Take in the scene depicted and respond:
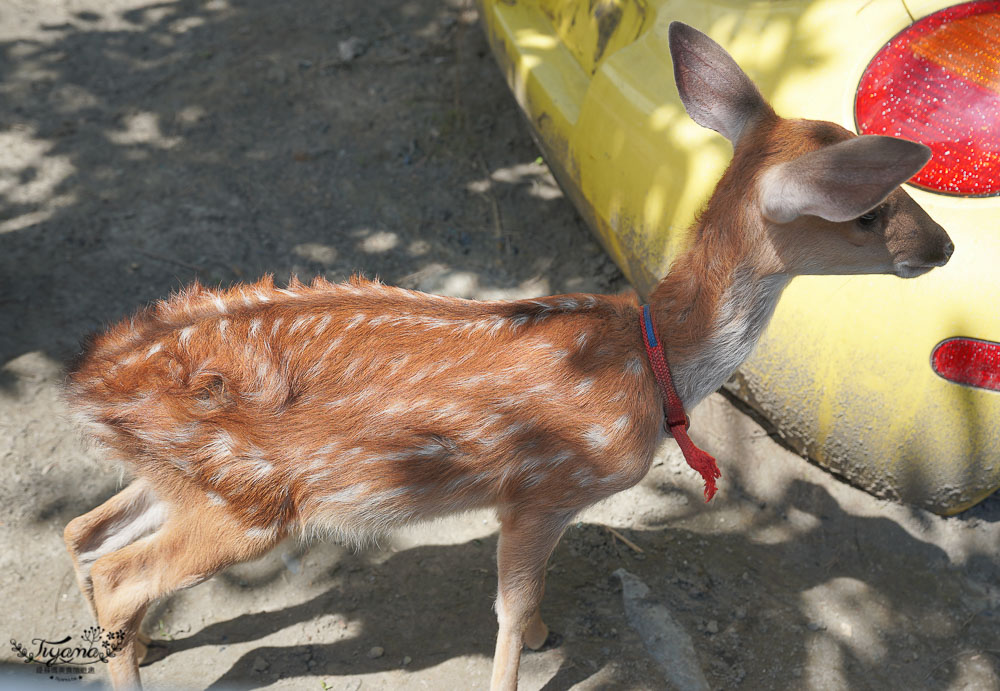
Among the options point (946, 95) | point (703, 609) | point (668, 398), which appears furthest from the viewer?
point (703, 609)

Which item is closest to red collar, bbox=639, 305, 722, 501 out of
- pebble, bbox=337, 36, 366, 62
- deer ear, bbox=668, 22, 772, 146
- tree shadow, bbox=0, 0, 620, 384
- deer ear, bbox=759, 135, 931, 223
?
deer ear, bbox=759, 135, 931, 223

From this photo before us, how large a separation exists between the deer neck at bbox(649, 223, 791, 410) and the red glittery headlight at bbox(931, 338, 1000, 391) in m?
0.83

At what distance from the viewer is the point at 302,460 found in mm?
2516

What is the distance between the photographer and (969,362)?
Answer: 3066 millimetres

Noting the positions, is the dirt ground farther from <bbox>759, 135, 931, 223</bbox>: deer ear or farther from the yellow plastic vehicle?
<bbox>759, 135, 931, 223</bbox>: deer ear

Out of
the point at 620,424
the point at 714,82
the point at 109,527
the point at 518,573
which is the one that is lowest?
the point at 109,527

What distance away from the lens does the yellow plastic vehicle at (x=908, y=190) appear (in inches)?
121

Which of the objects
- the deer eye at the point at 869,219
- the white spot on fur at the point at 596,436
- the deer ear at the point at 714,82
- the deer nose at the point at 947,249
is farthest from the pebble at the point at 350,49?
the deer nose at the point at 947,249

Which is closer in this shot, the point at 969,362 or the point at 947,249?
the point at 947,249

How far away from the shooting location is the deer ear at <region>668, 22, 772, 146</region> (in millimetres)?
2703

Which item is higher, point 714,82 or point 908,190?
point 714,82

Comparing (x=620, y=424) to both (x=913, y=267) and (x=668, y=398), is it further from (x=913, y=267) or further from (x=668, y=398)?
(x=913, y=267)

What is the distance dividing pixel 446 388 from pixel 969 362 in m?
1.97

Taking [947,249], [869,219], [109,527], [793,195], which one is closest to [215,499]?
[109,527]
